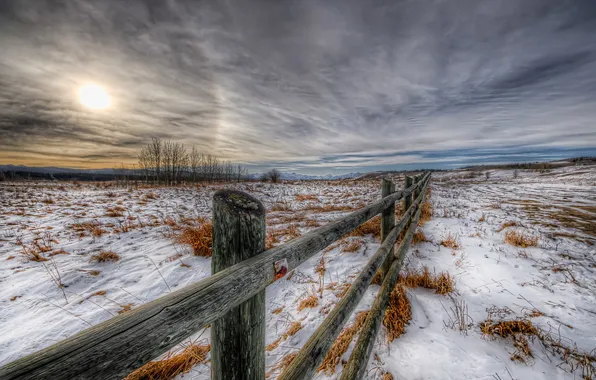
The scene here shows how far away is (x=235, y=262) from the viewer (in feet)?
3.76

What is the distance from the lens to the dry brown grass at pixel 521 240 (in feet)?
16.5

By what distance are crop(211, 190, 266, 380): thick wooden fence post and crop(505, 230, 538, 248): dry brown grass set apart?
627 centimetres

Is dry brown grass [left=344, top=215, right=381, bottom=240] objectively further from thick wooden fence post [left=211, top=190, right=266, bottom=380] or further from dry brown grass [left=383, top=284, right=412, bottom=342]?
thick wooden fence post [left=211, top=190, right=266, bottom=380]

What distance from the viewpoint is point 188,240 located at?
18.2 ft

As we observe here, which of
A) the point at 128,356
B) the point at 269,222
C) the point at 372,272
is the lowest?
the point at 269,222

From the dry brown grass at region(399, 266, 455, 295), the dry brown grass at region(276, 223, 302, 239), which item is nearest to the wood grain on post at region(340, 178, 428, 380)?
the dry brown grass at region(399, 266, 455, 295)

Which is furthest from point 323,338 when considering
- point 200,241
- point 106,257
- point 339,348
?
point 106,257

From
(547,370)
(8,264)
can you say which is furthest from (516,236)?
(8,264)

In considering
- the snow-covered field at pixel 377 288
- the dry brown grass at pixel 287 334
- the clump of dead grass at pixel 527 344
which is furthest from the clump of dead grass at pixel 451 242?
the dry brown grass at pixel 287 334

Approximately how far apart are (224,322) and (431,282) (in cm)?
352

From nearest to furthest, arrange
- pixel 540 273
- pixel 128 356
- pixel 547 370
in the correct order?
pixel 128 356 → pixel 547 370 → pixel 540 273

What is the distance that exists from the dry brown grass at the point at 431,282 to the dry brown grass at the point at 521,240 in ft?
8.53

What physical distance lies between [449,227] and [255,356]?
712 centimetres

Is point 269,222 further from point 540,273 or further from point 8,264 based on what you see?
point 540,273
